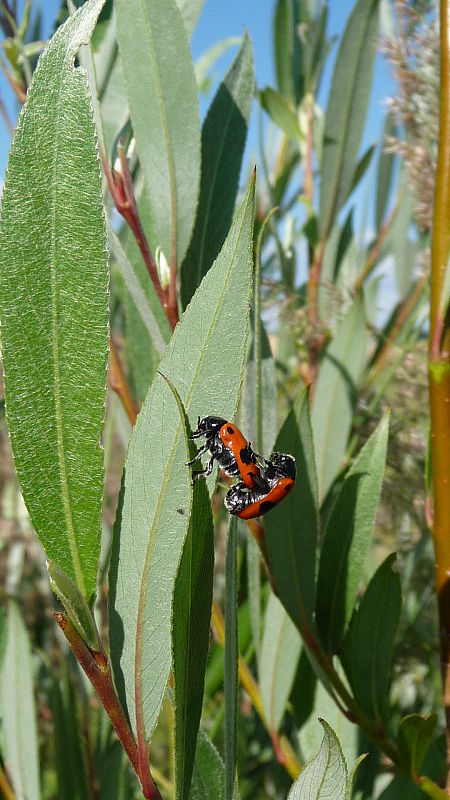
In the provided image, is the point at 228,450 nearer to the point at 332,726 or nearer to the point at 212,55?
the point at 332,726

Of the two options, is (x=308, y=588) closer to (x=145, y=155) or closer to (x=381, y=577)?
(x=381, y=577)

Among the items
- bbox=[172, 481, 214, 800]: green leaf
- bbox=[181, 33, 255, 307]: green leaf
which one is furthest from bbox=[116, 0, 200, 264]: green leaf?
bbox=[172, 481, 214, 800]: green leaf

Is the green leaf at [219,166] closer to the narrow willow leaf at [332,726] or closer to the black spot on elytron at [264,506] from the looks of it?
the black spot on elytron at [264,506]

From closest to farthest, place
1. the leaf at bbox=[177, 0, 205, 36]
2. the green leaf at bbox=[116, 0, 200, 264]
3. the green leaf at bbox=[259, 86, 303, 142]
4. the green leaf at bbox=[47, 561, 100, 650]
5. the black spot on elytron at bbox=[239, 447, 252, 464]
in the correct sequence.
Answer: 1. the green leaf at bbox=[47, 561, 100, 650]
2. the black spot on elytron at bbox=[239, 447, 252, 464]
3. the green leaf at bbox=[116, 0, 200, 264]
4. the leaf at bbox=[177, 0, 205, 36]
5. the green leaf at bbox=[259, 86, 303, 142]

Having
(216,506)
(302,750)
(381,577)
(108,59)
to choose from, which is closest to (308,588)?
(381,577)

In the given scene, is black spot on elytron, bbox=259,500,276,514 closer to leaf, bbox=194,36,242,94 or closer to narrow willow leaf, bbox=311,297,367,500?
narrow willow leaf, bbox=311,297,367,500

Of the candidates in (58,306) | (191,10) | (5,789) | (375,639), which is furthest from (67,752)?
(191,10)
